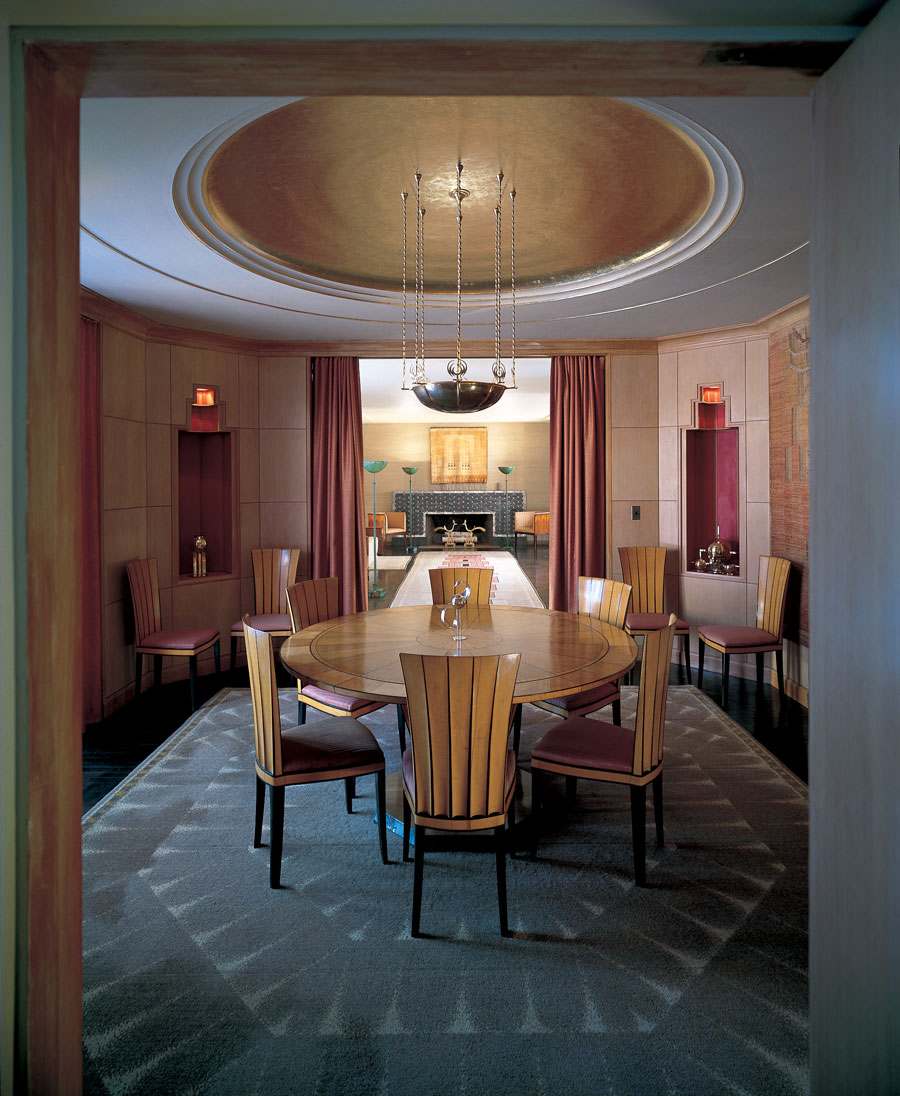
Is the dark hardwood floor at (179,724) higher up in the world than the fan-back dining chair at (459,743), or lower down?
lower down

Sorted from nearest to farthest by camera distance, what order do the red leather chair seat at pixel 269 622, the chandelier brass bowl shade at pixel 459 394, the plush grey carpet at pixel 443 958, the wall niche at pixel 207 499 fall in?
1. the plush grey carpet at pixel 443 958
2. the chandelier brass bowl shade at pixel 459 394
3. the red leather chair seat at pixel 269 622
4. the wall niche at pixel 207 499

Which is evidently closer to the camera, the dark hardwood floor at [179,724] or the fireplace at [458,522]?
the dark hardwood floor at [179,724]

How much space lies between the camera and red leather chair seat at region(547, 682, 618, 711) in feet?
11.3

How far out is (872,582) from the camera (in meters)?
1.14

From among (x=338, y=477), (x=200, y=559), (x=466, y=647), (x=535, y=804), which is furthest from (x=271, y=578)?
(x=535, y=804)

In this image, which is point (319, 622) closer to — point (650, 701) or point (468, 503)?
point (650, 701)

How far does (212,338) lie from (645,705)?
447 centimetres

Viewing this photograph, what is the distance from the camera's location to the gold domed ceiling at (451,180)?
2.79 metres

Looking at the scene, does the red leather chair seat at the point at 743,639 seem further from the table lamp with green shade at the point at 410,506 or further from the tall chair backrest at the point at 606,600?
the table lamp with green shade at the point at 410,506

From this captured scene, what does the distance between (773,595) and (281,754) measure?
3600mm

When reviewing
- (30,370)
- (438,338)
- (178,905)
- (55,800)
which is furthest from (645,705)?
(438,338)

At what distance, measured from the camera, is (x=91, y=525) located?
4750mm

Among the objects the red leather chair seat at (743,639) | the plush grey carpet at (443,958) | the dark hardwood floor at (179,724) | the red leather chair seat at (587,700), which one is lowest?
the plush grey carpet at (443,958)

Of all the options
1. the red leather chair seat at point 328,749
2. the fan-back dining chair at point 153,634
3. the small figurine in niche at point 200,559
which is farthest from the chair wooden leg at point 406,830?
the small figurine in niche at point 200,559
